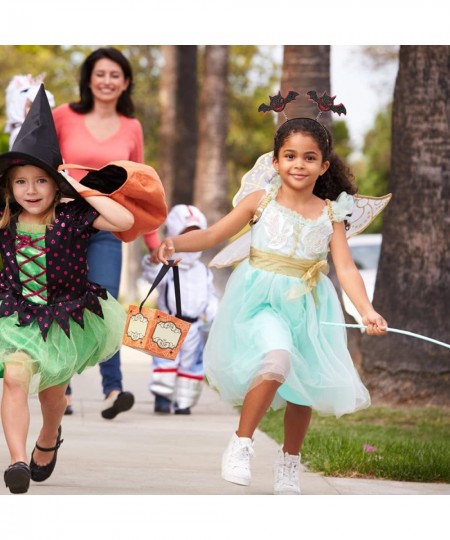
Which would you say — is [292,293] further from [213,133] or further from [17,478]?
[213,133]

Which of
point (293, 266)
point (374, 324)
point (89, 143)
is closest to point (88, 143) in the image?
point (89, 143)

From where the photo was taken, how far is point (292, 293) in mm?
6570

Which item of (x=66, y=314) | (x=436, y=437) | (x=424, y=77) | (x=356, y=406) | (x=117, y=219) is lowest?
(x=436, y=437)

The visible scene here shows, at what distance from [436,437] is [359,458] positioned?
5.90 feet

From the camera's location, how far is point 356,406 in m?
6.62

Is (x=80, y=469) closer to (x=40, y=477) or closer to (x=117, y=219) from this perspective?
(x=40, y=477)

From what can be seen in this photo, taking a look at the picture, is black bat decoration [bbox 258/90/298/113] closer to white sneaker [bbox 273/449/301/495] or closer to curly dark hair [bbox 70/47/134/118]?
white sneaker [bbox 273/449/301/495]

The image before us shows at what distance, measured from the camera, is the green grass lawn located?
7.48 metres

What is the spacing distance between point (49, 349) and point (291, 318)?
1.18 m

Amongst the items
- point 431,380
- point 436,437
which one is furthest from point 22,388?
point 431,380

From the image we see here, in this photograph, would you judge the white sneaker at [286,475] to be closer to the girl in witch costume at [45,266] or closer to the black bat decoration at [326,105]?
the girl in witch costume at [45,266]

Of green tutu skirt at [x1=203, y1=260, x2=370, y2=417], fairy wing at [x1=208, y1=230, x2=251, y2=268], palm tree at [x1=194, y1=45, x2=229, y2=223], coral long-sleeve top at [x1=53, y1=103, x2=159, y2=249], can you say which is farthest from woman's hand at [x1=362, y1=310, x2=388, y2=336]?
palm tree at [x1=194, y1=45, x2=229, y2=223]

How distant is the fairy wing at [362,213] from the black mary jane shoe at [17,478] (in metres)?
2.20

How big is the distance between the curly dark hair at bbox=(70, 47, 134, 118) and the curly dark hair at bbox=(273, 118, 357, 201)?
2.48 m
